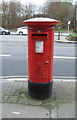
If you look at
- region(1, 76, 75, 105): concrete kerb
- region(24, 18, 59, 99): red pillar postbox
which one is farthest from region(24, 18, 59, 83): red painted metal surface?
region(1, 76, 75, 105): concrete kerb

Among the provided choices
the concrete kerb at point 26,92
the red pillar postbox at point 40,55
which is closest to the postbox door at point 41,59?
the red pillar postbox at point 40,55

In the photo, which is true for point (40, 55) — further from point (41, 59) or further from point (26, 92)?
point (26, 92)

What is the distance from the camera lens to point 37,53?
122 inches

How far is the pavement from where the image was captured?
281cm

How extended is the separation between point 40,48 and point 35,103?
1093 mm

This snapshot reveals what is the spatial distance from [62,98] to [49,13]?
33999 millimetres

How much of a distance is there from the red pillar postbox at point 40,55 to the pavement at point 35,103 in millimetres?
200

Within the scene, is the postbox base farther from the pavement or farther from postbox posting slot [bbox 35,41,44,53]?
postbox posting slot [bbox 35,41,44,53]

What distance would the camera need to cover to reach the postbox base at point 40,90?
3.24m

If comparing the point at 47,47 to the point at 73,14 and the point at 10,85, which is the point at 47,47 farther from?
the point at 73,14

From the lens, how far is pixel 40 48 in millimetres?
3047

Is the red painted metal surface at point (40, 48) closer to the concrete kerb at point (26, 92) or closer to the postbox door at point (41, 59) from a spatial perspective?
the postbox door at point (41, 59)

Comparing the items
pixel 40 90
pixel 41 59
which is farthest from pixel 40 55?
pixel 40 90

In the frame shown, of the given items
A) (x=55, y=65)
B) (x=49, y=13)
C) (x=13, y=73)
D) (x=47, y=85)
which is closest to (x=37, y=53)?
(x=47, y=85)
